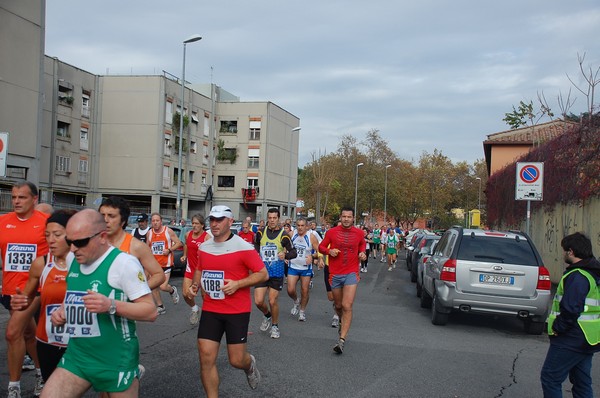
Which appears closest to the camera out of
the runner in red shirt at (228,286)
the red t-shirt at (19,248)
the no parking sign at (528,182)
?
the runner in red shirt at (228,286)

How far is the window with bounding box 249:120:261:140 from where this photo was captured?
193ft

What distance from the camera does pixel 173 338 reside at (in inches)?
331

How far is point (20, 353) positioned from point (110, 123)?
45.5 m

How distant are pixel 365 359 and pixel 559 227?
44.1ft

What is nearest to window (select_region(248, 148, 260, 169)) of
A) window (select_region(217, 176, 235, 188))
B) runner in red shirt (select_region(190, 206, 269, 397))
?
window (select_region(217, 176, 235, 188))

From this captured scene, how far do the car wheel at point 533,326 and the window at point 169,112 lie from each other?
4216 cm

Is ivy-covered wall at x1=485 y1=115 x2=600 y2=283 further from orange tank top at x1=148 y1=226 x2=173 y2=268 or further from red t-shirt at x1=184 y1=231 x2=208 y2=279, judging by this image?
orange tank top at x1=148 y1=226 x2=173 y2=268

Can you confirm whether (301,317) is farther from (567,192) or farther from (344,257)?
(567,192)

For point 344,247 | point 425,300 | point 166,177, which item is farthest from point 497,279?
point 166,177

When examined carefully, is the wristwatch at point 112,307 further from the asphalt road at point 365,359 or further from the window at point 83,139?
the window at point 83,139

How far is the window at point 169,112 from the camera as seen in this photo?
48.7m

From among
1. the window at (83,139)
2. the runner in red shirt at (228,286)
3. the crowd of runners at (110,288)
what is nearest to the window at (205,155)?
the window at (83,139)

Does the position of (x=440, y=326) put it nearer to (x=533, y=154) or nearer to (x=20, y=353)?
(x=20, y=353)

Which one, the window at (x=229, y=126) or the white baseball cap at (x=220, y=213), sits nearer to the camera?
the white baseball cap at (x=220, y=213)
